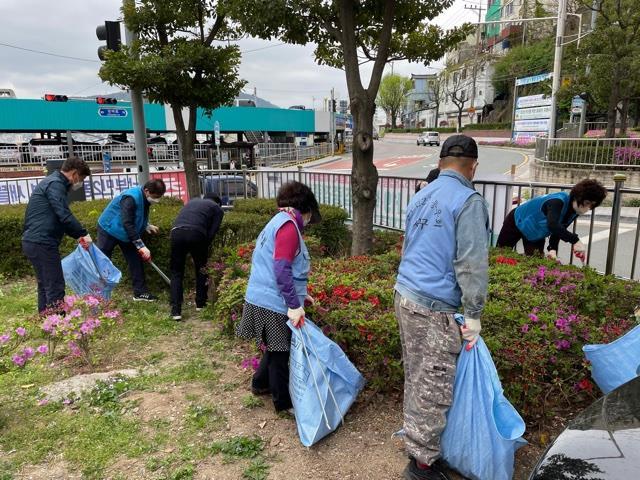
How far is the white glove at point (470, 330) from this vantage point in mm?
2277

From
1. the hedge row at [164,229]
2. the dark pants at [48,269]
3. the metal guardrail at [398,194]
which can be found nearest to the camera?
the dark pants at [48,269]

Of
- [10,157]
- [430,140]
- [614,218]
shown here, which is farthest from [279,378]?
[430,140]

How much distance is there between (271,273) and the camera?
9.76 ft

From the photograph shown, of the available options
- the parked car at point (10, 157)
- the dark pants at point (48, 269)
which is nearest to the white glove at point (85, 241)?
the dark pants at point (48, 269)

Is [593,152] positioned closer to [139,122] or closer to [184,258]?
[139,122]

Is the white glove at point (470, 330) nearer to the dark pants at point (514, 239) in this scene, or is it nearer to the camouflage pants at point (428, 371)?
the camouflage pants at point (428, 371)

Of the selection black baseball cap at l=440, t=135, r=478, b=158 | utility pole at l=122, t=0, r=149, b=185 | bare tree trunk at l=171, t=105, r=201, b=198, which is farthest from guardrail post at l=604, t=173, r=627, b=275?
utility pole at l=122, t=0, r=149, b=185

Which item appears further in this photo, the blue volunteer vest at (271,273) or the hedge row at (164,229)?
the hedge row at (164,229)

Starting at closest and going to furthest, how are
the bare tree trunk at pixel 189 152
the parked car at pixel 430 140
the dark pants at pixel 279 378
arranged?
the dark pants at pixel 279 378
the bare tree trunk at pixel 189 152
the parked car at pixel 430 140

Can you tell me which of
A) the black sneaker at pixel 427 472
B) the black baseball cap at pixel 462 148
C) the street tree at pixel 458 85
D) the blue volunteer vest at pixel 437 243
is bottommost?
the black sneaker at pixel 427 472

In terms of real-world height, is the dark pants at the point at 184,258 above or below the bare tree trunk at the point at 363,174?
below

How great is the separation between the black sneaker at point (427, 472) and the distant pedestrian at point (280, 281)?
3.19 ft

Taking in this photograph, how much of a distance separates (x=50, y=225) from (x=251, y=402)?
2761 mm

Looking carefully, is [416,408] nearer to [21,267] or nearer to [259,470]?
[259,470]
